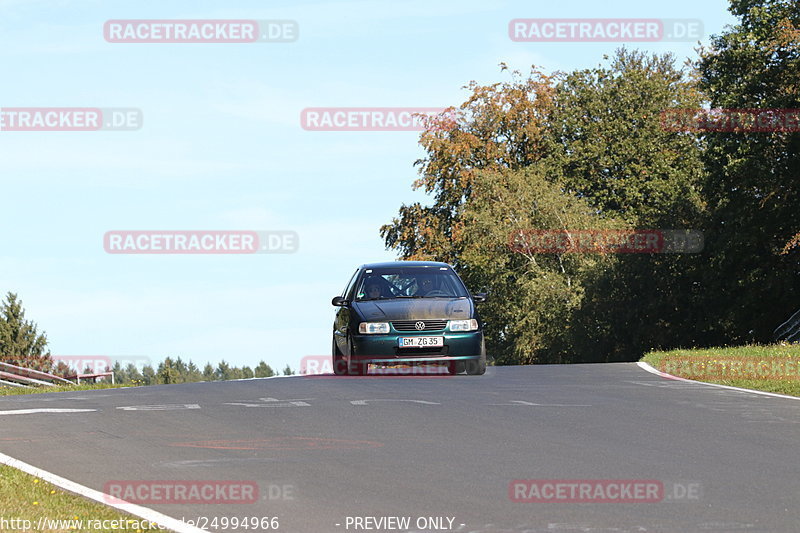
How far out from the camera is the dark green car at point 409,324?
2055 centimetres

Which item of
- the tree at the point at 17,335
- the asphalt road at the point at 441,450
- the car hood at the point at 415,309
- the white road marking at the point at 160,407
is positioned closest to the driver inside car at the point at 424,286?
the car hood at the point at 415,309

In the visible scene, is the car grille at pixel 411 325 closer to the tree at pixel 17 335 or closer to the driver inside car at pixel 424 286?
the driver inside car at pixel 424 286

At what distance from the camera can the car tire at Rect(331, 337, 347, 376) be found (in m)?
22.3

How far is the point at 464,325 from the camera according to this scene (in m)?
20.8

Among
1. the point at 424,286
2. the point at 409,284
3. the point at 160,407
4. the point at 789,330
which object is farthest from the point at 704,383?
the point at 789,330

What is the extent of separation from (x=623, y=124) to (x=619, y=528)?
55.1 m

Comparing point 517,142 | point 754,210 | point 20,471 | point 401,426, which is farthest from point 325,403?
point 517,142

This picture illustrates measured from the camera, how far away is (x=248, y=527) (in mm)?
7957

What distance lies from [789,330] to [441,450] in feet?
104

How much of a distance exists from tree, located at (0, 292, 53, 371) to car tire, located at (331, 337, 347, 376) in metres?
74.1

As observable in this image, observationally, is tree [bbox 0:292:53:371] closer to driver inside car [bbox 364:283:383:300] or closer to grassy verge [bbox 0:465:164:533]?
driver inside car [bbox 364:283:383:300]

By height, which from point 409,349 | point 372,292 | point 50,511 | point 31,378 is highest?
point 372,292

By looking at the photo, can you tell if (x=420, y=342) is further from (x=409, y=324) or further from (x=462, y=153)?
(x=462, y=153)

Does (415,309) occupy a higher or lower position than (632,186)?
lower
